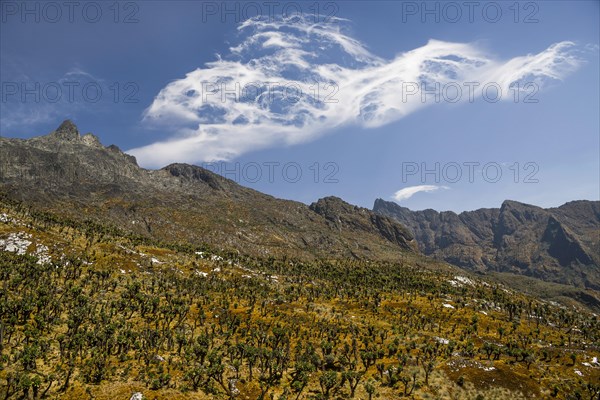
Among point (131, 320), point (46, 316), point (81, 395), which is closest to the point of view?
point (81, 395)

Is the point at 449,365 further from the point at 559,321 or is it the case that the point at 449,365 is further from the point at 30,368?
the point at 559,321

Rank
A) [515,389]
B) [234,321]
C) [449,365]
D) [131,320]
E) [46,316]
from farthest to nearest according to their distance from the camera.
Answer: [234,321] → [131,320] → [46,316] → [449,365] → [515,389]

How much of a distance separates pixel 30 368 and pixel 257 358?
128 feet

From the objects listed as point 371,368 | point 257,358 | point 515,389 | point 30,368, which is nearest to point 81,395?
point 30,368

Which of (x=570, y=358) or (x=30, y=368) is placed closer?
(x=30, y=368)

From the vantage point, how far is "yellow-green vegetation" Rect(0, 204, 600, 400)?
5969cm

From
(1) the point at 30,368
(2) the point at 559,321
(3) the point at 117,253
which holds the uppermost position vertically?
(3) the point at 117,253

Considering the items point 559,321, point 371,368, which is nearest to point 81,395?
point 371,368

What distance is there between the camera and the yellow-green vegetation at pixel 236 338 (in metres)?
59.7

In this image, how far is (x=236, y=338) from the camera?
87.6 m

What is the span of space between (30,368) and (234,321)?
5311cm

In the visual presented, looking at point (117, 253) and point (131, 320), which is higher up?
point (117, 253)

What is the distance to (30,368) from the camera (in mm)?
57812

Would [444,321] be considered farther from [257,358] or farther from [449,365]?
[257,358]
